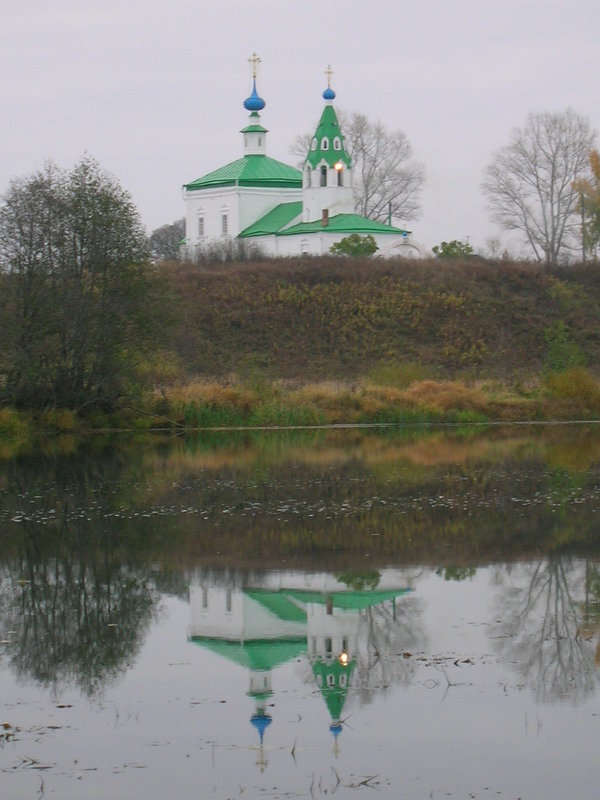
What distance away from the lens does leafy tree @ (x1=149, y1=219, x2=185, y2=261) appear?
110812mm

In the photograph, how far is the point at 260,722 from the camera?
29.3 feet

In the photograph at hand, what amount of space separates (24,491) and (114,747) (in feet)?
47.4

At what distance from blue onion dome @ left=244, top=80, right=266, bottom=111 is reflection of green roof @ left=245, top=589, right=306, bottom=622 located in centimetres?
6703

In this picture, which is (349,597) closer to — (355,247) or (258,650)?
(258,650)

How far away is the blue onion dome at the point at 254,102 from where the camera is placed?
7775cm

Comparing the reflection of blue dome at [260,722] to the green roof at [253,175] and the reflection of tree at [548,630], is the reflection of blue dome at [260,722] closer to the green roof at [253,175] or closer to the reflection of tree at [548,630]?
the reflection of tree at [548,630]

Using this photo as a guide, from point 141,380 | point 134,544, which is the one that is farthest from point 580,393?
Answer: point 134,544

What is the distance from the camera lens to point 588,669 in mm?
10008

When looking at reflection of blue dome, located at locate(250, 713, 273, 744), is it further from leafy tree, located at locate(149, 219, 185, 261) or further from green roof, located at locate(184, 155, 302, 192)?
leafy tree, located at locate(149, 219, 185, 261)

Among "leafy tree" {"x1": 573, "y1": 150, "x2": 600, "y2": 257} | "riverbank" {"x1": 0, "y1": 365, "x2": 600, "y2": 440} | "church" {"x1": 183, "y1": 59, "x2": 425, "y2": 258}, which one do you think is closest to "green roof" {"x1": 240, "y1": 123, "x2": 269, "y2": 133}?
"church" {"x1": 183, "y1": 59, "x2": 425, "y2": 258}

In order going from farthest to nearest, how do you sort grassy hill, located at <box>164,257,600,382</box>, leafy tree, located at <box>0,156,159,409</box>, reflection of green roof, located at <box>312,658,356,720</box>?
→ 1. grassy hill, located at <box>164,257,600,382</box>
2. leafy tree, located at <box>0,156,159,409</box>
3. reflection of green roof, located at <box>312,658,356,720</box>

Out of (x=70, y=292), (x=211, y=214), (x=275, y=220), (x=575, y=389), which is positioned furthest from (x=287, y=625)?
(x=211, y=214)

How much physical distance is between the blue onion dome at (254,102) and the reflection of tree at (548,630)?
6592cm

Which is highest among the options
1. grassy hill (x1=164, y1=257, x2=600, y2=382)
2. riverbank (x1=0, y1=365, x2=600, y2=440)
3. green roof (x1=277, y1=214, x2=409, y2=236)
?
green roof (x1=277, y1=214, x2=409, y2=236)
